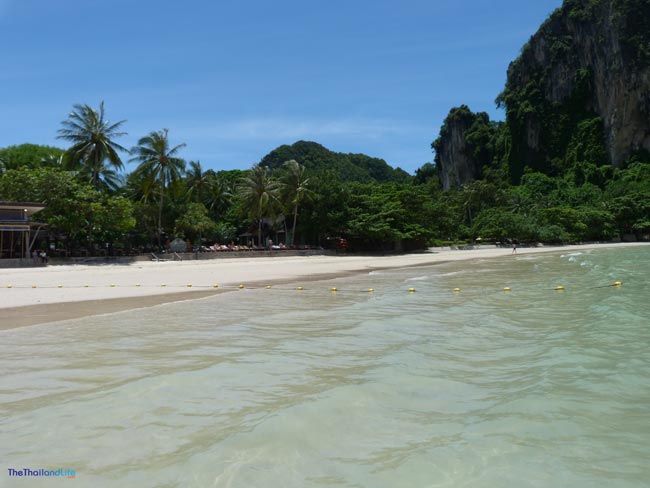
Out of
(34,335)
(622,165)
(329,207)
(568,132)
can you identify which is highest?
(568,132)

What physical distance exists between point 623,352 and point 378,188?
40.7 meters

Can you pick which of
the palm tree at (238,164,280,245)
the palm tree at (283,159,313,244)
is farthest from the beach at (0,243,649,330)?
the palm tree at (283,159,313,244)

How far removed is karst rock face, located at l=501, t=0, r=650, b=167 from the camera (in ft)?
259

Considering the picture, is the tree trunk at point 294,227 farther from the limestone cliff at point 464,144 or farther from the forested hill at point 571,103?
the limestone cliff at point 464,144

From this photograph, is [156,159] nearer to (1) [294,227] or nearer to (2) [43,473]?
(1) [294,227]

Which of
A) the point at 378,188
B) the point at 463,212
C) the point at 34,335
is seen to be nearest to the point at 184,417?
the point at 34,335

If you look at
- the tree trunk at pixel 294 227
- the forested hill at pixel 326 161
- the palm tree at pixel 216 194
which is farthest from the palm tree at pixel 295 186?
the forested hill at pixel 326 161

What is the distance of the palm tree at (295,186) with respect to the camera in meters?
41.3

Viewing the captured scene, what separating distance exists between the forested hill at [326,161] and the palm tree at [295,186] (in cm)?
3805

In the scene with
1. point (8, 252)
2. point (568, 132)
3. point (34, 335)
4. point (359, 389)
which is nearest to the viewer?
point (359, 389)

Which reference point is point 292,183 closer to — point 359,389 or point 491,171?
point 359,389

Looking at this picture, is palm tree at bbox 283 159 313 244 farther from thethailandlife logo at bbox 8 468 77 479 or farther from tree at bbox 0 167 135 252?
thethailandlife logo at bbox 8 468 77 479

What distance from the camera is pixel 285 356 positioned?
623 centimetres

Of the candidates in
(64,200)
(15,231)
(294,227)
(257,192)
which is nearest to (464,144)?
(294,227)
